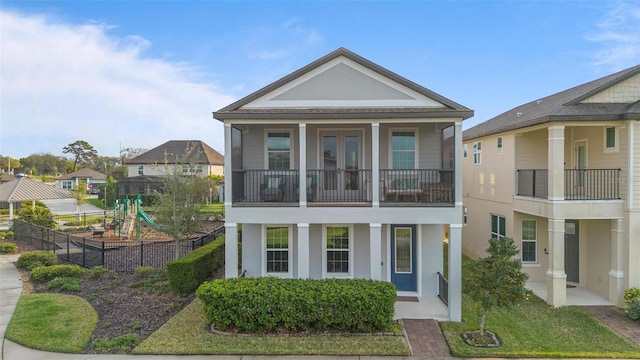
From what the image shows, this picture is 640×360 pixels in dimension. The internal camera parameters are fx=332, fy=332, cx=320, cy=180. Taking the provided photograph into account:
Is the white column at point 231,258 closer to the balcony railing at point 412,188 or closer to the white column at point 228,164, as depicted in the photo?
the white column at point 228,164

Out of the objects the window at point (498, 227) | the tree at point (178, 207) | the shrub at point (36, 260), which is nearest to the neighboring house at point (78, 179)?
the shrub at point (36, 260)

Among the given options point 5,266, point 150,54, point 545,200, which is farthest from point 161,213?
point 545,200

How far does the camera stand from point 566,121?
35.0ft

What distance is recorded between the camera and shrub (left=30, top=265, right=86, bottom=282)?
40.5 feet

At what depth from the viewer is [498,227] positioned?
14.5 meters

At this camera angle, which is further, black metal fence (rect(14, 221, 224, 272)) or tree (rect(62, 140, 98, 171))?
tree (rect(62, 140, 98, 171))

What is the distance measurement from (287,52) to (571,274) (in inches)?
615

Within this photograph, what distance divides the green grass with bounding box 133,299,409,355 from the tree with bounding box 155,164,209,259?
19.9ft

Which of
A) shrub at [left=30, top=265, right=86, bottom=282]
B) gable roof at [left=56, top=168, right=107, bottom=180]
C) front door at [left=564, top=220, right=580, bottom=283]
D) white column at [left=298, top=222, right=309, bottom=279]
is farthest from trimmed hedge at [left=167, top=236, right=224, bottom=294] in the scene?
gable roof at [left=56, top=168, right=107, bottom=180]

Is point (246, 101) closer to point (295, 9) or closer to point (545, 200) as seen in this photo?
point (295, 9)

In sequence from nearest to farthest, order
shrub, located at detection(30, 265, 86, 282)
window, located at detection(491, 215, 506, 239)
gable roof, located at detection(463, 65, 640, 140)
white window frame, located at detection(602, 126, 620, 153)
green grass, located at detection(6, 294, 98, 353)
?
green grass, located at detection(6, 294, 98, 353), gable roof, located at detection(463, 65, 640, 140), white window frame, located at detection(602, 126, 620, 153), shrub, located at detection(30, 265, 86, 282), window, located at detection(491, 215, 506, 239)

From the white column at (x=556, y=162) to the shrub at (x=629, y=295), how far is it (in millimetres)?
3412

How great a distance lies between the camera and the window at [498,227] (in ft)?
46.7

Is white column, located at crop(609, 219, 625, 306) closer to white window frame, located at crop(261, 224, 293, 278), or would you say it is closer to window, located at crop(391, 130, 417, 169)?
window, located at crop(391, 130, 417, 169)
